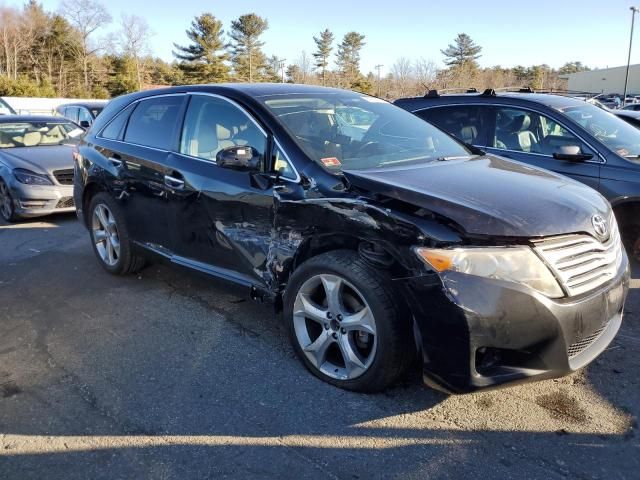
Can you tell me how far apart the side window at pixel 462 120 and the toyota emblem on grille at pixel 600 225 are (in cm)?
307

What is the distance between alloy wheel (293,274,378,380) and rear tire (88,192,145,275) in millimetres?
2243

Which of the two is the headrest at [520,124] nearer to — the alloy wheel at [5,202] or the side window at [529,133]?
the side window at [529,133]

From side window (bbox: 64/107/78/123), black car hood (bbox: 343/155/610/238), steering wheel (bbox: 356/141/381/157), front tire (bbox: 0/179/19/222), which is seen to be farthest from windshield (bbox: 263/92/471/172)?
side window (bbox: 64/107/78/123)

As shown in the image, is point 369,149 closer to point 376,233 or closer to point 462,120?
point 376,233

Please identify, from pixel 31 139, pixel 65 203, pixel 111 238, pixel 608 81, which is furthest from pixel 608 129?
pixel 608 81

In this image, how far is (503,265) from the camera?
245 centimetres

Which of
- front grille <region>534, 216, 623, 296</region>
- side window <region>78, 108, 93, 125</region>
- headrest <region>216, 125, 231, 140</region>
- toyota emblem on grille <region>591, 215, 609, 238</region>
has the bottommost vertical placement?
front grille <region>534, 216, 623, 296</region>

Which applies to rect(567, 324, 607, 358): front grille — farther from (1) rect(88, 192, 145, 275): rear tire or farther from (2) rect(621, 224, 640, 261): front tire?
(1) rect(88, 192, 145, 275): rear tire

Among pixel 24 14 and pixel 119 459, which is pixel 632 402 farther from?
pixel 24 14

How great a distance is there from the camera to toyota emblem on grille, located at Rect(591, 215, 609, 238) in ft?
9.18

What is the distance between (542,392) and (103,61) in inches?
2211

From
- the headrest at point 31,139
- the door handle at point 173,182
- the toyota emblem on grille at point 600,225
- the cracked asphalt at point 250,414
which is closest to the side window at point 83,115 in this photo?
the headrest at point 31,139

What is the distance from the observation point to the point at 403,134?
3.94m

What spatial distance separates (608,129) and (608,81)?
79481mm
